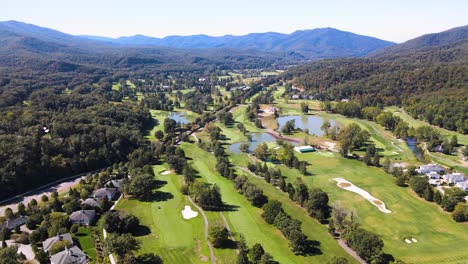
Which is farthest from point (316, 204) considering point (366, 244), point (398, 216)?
point (398, 216)

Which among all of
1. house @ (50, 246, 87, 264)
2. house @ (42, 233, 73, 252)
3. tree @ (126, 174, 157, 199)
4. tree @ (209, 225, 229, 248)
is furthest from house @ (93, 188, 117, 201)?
tree @ (209, 225, 229, 248)

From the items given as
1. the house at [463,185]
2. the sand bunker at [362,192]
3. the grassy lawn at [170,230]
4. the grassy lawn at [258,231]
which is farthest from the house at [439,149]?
the grassy lawn at [170,230]

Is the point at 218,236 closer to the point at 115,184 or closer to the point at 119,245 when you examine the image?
the point at 119,245

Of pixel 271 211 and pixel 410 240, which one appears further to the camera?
pixel 271 211

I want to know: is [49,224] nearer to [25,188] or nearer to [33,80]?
[25,188]

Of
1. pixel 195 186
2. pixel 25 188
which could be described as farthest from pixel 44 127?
pixel 195 186

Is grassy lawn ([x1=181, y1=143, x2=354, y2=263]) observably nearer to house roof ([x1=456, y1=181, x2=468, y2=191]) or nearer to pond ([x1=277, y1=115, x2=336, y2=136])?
house roof ([x1=456, y1=181, x2=468, y2=191])

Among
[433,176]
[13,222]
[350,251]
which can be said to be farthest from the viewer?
[433,176]
